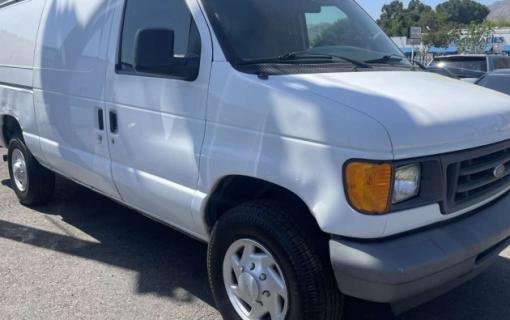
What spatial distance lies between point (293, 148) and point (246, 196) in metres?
0.67

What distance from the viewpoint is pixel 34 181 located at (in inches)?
223

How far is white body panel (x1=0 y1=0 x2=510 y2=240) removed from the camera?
2.60m

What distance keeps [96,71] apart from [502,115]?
2.80m

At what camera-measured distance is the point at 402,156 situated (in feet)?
8.34

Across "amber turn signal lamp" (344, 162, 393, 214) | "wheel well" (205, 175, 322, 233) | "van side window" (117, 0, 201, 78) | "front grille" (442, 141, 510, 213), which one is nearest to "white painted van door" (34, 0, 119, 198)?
"van side window" (117, 0, 201, 78)

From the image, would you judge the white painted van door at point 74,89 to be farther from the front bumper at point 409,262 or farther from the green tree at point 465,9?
the green tree at point 465,9

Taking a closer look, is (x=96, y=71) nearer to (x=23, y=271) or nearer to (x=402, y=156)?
(x=23, y=271)

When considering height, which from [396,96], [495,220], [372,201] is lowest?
[495,220]

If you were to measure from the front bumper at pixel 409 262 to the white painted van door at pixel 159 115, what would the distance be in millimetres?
1164

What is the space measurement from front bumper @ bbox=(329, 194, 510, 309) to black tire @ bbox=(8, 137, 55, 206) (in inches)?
155

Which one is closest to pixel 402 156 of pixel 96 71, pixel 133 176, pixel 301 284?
pixel 301 284

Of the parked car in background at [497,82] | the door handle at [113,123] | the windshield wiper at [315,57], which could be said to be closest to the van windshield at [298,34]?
the windshield wiper at [315,57]

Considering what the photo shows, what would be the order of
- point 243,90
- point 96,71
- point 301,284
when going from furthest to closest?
point 96,71 → point 243,90 → point 301,284

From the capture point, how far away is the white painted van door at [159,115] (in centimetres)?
332
